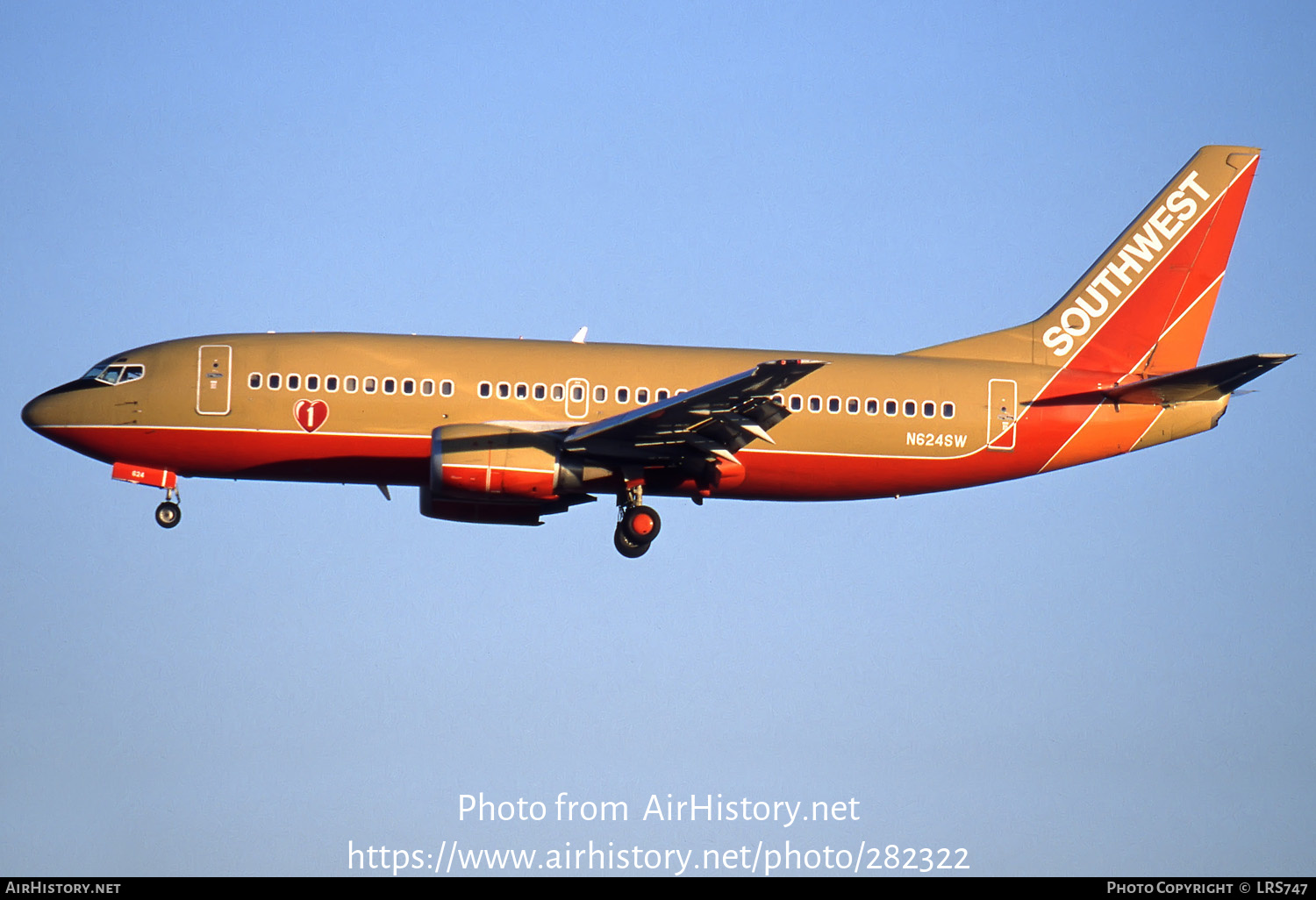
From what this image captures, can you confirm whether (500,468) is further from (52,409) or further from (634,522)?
(52,409)

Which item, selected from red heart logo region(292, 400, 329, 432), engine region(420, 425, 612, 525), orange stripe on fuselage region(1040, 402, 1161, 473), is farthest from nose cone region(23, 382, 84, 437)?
orange stripe on fuselage region(1040, 402, 1161, 473)

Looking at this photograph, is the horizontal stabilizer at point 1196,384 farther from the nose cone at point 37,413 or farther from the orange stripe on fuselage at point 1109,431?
the nose cone at point 37,413

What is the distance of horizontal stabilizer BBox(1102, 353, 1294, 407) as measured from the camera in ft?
118

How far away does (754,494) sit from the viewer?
38375 mm

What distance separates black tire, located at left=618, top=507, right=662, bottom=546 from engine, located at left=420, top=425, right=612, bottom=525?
3.99ft

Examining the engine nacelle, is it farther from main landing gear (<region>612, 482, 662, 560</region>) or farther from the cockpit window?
the cockpit window

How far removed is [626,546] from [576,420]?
316 cm

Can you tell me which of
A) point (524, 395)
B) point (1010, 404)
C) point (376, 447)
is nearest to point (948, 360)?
point (1010, 404)

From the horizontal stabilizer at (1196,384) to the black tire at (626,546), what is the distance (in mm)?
11643

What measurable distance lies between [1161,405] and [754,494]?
9.82 metres

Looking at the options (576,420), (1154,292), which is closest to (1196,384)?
(1154,292)

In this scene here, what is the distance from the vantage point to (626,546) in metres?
37.7

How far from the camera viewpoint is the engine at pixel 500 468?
35.1m

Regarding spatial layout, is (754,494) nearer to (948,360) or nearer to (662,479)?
(662,479)
